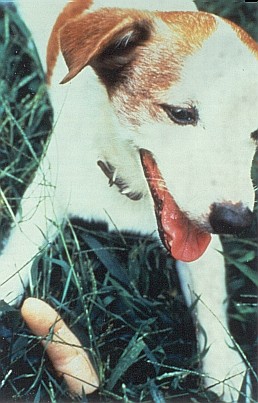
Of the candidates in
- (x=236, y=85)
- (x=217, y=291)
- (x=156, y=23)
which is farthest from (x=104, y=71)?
(x=217, y=291)

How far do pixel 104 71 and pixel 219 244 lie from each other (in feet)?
1.52

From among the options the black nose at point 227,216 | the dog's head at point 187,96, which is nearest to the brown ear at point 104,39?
the dog's head at point 187,96

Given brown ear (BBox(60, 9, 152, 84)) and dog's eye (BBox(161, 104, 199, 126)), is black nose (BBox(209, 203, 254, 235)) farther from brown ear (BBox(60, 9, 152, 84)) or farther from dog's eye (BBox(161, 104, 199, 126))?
brown ear (BBox(60, 9, 152, 84))

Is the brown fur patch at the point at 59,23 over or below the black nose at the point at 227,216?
over

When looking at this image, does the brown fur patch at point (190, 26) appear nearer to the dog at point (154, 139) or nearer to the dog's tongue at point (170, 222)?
the dog at point (154, 139)

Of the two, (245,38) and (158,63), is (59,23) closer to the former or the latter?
(158,63)

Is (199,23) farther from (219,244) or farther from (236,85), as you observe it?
(219,244)

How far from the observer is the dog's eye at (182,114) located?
1.63 meters

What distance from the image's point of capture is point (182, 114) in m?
1.63

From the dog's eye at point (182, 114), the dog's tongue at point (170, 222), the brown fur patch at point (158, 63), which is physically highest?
the brown fur patch at point (158, 63)

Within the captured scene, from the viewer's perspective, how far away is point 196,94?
1.64 metres

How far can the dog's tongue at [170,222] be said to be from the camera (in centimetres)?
169

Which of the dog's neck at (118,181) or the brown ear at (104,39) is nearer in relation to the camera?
the brown ear at (104,39)

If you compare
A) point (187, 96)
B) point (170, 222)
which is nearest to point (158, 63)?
point (187, 96)
